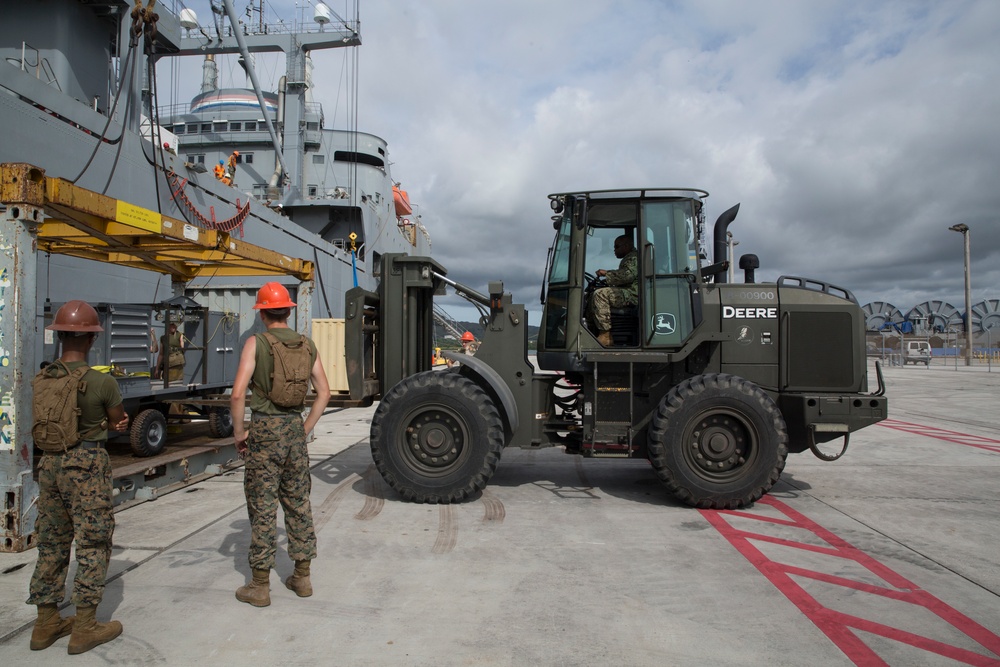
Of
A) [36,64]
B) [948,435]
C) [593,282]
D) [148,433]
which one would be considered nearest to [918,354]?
[948,435]

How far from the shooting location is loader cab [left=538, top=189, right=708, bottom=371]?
18.6 ft

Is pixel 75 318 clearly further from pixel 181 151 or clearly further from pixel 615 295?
pixel 181 151

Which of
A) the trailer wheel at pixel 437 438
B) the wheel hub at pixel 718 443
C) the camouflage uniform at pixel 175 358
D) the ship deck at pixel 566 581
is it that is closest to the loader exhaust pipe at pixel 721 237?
the wheel hub at pixel 718 443

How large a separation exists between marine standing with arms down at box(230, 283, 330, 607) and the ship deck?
0.22 m

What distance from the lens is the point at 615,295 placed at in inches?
226

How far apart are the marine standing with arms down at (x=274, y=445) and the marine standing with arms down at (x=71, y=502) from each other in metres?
0.64

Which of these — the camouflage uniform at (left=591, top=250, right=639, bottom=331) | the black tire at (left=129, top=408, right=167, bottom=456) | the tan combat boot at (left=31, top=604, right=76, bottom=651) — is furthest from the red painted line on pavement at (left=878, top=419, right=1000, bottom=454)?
the tan combat boot at (left=31, top=604, right=76, bottom=651)

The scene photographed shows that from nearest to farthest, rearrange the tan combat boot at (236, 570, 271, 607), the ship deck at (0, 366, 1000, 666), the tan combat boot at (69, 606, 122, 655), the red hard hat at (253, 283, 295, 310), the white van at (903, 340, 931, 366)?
1. the tan combat boot at (69, 606, 122, 655)
2. the ship deck at (0, 366, 1000, 666)
3. the tan combat boot at (236, 570, 271, 607)
4. the red hard hat at (253, 283, 295, 310)
5. the white van at (903, 340, 931, 366)

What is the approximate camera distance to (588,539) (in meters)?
4.56

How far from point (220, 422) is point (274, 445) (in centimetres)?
551

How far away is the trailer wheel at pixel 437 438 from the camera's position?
5332mm

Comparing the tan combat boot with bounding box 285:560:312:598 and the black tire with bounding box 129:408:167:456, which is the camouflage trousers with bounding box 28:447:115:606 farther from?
the black tire with bounding box 129:408:167:456

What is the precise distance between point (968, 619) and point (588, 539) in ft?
7.41

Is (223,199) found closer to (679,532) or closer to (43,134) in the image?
(43,134)
